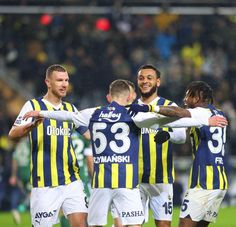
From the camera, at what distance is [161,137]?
32.7 ft

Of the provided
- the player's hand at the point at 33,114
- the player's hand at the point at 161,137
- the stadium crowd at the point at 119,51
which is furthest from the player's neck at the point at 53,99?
the stadium crowd at the point at 119,51

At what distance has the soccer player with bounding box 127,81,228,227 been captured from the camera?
33.7ft

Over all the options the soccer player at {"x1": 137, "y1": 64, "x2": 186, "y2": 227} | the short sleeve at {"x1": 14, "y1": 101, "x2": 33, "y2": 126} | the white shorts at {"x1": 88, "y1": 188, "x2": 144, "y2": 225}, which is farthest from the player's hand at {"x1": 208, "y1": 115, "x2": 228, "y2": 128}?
the short sleeve at {"x1": 14, "y1": 101, "x2": 33, "y2": 126}

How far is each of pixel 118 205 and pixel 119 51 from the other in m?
12.9

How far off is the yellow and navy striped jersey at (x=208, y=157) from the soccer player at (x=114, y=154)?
2.59 ft

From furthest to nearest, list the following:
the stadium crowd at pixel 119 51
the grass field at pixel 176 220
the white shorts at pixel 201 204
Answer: the stadium crowd at pixel 119 51, the grass field at pixel 176 220, the white shorts at pixel 201 204

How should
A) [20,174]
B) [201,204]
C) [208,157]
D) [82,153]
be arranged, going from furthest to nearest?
[20,174]
[82,153]
[208,157]
[201,204]

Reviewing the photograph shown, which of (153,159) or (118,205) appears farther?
(153,159)

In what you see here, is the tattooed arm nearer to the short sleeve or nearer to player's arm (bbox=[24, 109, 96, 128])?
player's arm (bbox=[24, 109, 96, 128])

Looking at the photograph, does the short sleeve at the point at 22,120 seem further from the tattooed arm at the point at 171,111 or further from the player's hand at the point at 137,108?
the tattooed arm at the point at 171,111

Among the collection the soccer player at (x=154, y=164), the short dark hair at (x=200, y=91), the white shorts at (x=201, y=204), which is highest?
the short dark hair at (x=200, y=91)

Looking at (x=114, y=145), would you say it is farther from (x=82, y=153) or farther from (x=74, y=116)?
(x=82, y=153)

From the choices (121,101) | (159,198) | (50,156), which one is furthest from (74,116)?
(159,198)

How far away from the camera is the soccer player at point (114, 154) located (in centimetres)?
984
